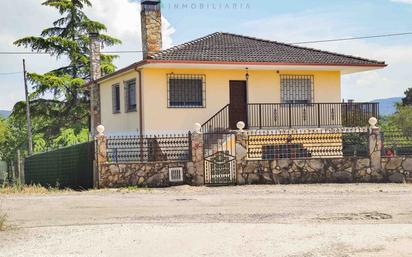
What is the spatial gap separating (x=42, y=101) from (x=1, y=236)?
30.4m

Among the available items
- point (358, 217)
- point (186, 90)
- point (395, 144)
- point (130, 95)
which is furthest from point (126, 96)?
point (358, 217)

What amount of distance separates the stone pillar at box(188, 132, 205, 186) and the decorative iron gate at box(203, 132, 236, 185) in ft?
0.77

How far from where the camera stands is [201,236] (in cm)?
1042

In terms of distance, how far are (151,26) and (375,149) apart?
10879mm

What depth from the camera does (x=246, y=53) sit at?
2552 centimetres

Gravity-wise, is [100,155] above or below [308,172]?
above

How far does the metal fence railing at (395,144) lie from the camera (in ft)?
67.3

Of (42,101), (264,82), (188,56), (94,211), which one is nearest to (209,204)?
(94,211)

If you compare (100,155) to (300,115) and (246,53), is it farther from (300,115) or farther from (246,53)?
(300,115)

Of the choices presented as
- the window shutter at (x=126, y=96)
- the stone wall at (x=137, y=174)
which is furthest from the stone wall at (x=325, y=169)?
the window shutter at (x=126, y=96)

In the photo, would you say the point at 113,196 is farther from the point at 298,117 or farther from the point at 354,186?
the point at 298,117

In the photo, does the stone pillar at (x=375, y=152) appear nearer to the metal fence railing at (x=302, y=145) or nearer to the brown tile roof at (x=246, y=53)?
the metal fence railing at (x=302, y=145)

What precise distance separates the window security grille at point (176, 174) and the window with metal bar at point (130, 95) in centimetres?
672

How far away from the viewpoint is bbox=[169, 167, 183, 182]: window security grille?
19.2 meters
